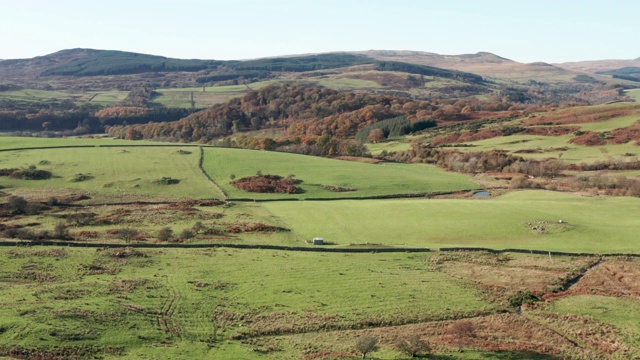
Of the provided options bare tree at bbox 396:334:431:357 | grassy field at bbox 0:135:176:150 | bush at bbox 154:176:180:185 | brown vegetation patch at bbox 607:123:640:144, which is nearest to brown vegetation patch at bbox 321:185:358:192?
bush at bbox 154:176:180:185

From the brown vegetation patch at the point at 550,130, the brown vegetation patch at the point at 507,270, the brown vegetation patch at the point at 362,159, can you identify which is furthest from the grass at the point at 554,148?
the brown vegetation patch at the point at 507,270

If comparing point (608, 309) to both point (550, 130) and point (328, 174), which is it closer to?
point (328, 174)

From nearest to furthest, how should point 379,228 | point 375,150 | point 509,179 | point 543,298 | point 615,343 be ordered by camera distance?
point 615,343, point 543,298, point 379,228, point 509,179, point 375,150

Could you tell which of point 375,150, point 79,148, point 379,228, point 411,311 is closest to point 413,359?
point 411,311

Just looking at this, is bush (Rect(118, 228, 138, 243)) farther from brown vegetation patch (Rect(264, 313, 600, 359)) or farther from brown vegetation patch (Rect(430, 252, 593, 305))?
brown vegetation patch (Rect(430, 252, 593, 305))

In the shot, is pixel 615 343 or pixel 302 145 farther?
pixel 302 145

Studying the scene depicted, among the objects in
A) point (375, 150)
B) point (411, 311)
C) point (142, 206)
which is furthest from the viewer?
point (375, 150)

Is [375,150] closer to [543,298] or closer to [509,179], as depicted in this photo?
[509,179]
